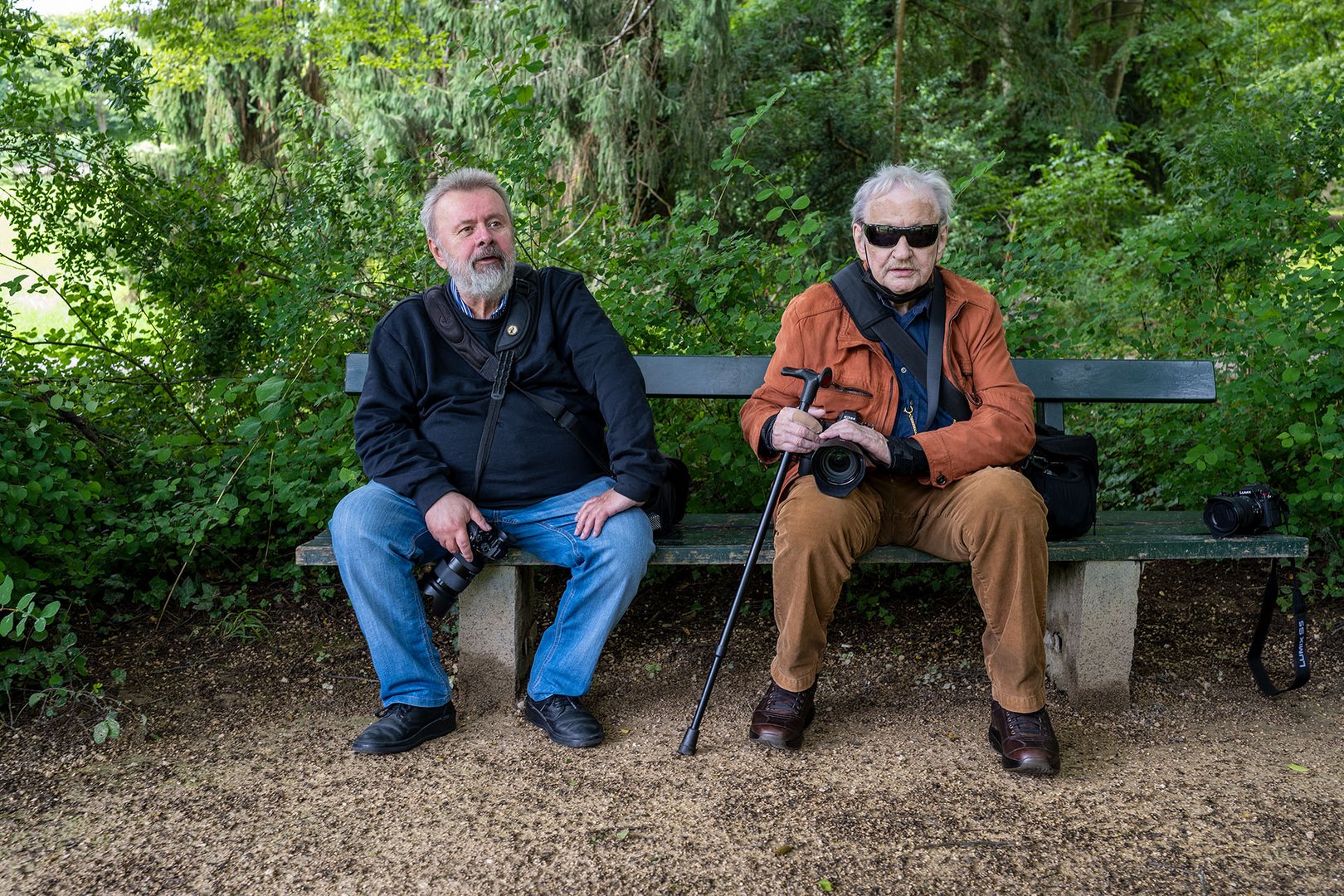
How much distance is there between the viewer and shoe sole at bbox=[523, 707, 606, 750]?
3023 mm

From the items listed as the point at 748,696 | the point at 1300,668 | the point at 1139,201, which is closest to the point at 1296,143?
the point at 1300,668

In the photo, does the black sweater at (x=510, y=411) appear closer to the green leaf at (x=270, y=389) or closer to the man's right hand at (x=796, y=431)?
the man's right hand at (x=796, y=431)

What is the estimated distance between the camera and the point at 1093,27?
14.1 meters

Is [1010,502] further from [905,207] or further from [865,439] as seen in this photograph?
[905,207]

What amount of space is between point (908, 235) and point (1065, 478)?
0.86 meters

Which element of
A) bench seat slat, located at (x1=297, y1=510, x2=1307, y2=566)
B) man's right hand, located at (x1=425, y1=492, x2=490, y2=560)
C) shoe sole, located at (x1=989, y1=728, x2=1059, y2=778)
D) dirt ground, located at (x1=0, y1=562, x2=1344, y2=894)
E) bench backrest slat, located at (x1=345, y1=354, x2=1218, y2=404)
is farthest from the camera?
bench backrest slat, located at (x1=345, y1=354, x2=1218, y2=404)

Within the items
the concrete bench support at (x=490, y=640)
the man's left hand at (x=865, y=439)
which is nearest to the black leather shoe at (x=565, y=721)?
the concrete bench support at (x=490, y=640)

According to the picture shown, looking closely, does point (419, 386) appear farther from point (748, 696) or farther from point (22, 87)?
point (22, 87)

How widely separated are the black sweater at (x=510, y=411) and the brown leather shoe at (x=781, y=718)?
0.69 metres

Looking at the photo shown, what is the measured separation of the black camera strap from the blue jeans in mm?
1954

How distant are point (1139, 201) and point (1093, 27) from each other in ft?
9.94

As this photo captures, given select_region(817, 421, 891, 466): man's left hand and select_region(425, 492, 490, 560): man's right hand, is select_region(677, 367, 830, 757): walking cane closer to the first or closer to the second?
select_region(817, 421, 891, 466): man's left hand

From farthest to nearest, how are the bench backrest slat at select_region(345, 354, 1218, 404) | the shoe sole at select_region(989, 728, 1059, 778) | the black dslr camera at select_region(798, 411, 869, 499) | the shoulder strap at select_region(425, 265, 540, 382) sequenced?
the bench backrest slat at select_region(345, 354, 1218, 404), the shoulder strap at select_region(425, 265, 540, 382), the black dslr camera at select_region(798, 411, 869, 499), the shoe sole at select_region(989, 728, 1059, 778)

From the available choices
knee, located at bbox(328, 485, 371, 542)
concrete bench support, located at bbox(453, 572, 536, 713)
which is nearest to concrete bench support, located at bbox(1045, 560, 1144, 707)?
concrete bench support, located at bbox(453, 572, 536, 713)
